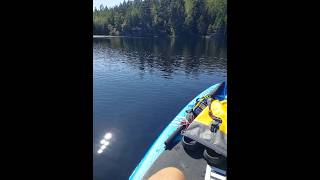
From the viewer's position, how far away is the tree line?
14312 centimetres

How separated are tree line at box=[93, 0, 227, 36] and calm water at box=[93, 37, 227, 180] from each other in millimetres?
88896

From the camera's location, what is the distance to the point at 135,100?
31.4 metres

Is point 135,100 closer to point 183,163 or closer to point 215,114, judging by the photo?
point 215,114

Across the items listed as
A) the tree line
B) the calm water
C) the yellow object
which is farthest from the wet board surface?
the tree line

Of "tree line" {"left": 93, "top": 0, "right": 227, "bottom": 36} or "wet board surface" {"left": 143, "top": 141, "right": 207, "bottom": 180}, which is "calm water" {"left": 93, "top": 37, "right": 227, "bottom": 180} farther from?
"tree line" {"left": 93, "top": 0, "right": 227, "bottom": 36}

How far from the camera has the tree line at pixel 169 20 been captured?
143 m

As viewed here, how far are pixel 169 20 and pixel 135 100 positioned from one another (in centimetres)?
12550

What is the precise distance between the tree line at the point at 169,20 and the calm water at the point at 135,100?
292ft

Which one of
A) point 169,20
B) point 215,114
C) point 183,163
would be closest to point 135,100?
point 215,114
